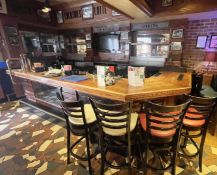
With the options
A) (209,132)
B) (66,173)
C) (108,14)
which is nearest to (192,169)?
(209,132)

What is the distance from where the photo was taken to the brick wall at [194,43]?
3024mm

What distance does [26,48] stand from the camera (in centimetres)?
454

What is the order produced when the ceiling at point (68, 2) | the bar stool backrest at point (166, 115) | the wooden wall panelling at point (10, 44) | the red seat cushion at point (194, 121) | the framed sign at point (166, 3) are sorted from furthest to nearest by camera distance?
the ceiling at point (68, 2)
the wooden wall panelling at point (10, 44)
the framed sign at point (166, 3)
the red seat cushion at point (194, 121)
the bar stool backrest at point (166, 115)

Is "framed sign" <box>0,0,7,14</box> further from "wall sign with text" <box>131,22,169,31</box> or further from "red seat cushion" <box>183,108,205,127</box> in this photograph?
"red seat cushion" <box>183,108,205,127</box>

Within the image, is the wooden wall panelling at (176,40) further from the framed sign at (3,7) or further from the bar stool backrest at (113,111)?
the framed sign at (3,7)

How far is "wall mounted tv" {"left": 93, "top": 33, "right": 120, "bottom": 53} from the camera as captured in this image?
4.27m

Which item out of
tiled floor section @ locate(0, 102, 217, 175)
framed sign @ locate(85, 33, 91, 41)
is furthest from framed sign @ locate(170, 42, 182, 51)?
framed sign @ locate(85, 33, 91, 41)

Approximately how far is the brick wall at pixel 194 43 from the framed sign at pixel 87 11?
2594mm

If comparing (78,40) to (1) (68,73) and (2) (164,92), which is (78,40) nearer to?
(1) (68,73)

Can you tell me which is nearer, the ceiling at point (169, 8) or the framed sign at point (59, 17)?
the ceiling at point (169, 8)

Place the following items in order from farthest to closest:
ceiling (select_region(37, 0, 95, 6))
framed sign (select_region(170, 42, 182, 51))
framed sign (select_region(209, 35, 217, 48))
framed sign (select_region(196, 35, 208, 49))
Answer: ceiling (select_region(37, 0, 95, 6)) → framed sign (select_region(170, 42, 182, 51)) → framed sign (select_region(196, 35, 208, 49)) → framed sign (select_region(209, 35, 217, 48))

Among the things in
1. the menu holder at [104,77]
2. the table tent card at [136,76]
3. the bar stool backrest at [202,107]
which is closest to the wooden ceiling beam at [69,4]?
the menu holder at [104,77]

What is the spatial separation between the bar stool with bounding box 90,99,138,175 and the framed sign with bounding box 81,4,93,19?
357cm

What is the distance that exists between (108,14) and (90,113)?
3.01 m
